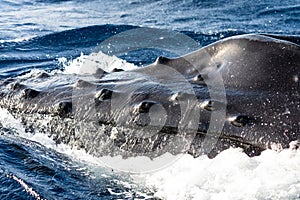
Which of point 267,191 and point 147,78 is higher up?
point 147,78

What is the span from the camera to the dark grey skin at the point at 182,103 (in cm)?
520

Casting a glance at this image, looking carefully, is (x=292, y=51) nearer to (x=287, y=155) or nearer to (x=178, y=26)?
(x=287, y=155)

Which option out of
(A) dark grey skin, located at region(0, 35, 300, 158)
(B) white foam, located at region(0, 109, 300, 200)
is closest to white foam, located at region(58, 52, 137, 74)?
(A) dark grey skin, located at region(0, 35, 300, 158)

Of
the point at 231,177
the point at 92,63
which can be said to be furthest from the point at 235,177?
the point at 92,63

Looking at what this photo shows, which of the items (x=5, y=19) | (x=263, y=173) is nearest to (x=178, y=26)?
(x=5, y=19)

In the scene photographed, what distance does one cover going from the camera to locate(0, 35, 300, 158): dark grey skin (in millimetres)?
5195

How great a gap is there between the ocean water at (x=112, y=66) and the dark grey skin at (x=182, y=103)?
0.57 feet

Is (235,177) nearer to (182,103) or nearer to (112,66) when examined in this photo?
(182,103)

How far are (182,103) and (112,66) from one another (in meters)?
6.47

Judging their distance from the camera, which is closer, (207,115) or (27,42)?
(207,115)

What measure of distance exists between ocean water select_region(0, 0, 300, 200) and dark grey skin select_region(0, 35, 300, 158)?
174mm

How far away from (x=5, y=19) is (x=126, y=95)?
16.0 meters

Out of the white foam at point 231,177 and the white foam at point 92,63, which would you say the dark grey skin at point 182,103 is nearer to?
the white foam at point 231,177

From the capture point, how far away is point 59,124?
6434 mm
